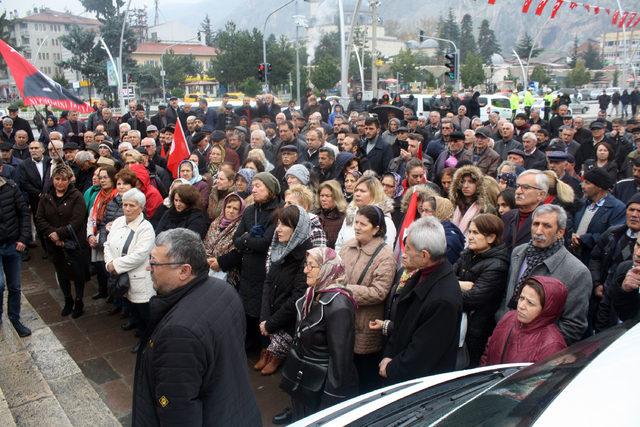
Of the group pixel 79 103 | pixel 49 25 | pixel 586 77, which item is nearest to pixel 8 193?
pixel 79 103

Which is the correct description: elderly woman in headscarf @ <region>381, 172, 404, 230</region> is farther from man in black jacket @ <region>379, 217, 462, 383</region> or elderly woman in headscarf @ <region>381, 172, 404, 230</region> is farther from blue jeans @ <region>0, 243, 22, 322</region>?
blue jeans @ <region>0, 243, 22, 322</region>

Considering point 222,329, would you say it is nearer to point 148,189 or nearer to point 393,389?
point 393,389

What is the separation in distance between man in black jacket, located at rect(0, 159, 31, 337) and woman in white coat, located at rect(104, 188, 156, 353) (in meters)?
1.11

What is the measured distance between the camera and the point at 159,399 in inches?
110

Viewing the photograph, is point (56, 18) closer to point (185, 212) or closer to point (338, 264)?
point (185, 212)

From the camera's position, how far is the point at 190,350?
9.03ft

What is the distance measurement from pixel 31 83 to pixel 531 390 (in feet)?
24.3

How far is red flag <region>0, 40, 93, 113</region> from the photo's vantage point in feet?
23.9

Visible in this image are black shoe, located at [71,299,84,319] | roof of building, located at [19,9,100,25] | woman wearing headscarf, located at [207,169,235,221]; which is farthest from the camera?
roof of building, located at [19,9,100,25]

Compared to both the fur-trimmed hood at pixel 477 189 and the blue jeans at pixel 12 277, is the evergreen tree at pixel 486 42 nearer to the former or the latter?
the fur-trimmed hood at pixel 477 189

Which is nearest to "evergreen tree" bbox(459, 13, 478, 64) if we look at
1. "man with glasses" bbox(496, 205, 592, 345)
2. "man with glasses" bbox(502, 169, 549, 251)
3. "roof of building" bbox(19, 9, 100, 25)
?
"roof of building" bbox(19, 9, 100, 25)

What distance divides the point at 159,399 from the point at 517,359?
2.13 metres

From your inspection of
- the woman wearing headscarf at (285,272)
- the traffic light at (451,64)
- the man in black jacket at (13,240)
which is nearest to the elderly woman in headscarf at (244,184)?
the woman wearing headscarf at (285,272)

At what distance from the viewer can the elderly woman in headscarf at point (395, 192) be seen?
6216 millimetres
